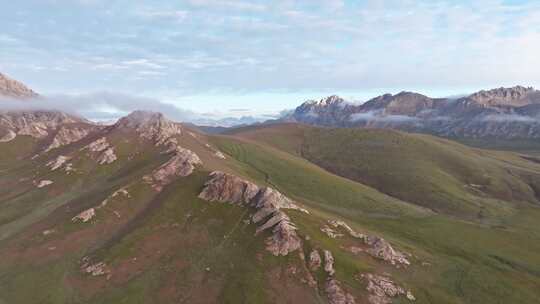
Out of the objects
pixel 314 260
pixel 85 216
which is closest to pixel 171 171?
pixel 85 216

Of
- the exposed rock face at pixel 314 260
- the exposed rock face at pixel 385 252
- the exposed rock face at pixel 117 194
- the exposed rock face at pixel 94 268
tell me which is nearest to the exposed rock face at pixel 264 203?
the exposed rock face at pixel 314 260

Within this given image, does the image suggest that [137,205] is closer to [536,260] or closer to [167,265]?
[167,265]

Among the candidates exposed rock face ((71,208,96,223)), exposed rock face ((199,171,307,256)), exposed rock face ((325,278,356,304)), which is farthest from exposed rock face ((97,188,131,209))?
exposed rock face ((325,278,356,304))

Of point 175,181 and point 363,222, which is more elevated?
point 175,181

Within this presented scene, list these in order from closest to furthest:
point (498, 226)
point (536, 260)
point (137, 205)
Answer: point (536, 260) → point (137, 205) → point (498, 226)

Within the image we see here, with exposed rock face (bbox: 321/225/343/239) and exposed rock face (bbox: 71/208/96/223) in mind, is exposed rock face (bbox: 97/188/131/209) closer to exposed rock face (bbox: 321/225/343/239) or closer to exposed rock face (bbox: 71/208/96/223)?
exposed rock face (bbox: 71/208/96/223)

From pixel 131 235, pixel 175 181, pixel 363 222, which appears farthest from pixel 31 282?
pixel 363 222

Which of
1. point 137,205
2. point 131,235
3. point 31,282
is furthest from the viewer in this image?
→ point 137,205
